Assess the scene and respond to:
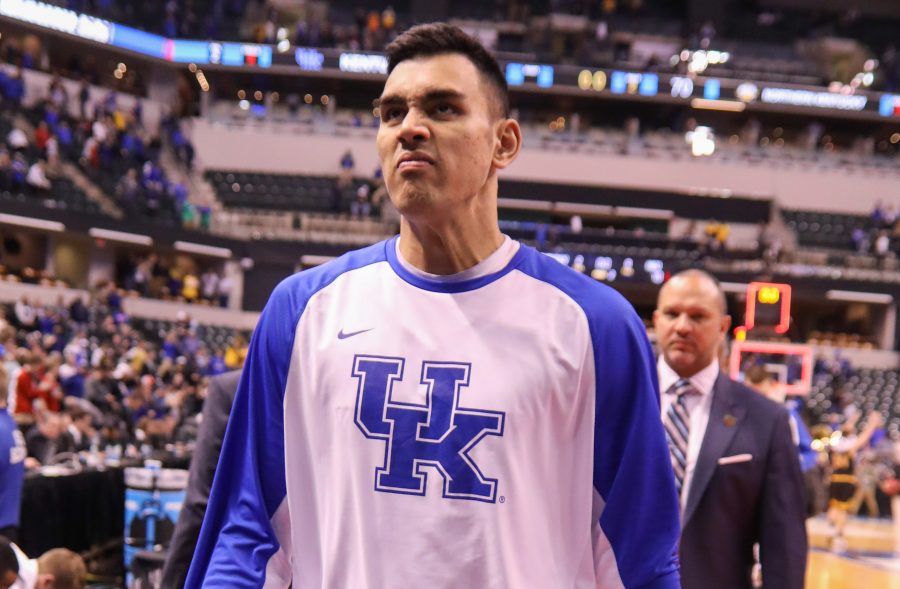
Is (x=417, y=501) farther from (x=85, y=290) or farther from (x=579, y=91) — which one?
(x=579, y=91)

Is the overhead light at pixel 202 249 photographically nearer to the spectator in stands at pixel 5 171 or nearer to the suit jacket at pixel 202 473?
the spectator in stands at pixel 5 171

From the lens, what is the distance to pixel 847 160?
3466 cm

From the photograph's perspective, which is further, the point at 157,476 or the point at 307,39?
the point at 307,39

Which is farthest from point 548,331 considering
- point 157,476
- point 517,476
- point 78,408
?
point 78,408

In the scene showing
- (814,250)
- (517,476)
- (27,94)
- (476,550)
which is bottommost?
(476,550)

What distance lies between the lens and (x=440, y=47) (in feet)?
7.41

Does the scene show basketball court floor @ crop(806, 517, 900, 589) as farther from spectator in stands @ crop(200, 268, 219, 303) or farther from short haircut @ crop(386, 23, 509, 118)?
spectator in stands @ crop(200, 268, 219, 303)

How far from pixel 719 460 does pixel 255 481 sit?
6.86ft

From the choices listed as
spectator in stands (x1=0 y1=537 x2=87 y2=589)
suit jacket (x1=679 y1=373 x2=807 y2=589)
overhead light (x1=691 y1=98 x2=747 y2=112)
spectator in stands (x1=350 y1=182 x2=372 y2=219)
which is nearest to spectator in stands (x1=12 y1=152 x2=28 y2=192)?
spectator in stands (x1=350 y1=182 x2=372 y2=219)

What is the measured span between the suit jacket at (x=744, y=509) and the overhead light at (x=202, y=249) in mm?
24788

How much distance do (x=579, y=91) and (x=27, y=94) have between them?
16.9m

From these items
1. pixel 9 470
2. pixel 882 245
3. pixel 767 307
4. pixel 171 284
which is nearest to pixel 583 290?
pixel 9 470

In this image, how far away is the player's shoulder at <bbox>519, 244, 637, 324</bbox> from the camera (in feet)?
7.35

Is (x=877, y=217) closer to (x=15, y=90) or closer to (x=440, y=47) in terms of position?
(x=15, y=90)
